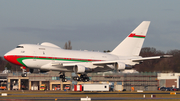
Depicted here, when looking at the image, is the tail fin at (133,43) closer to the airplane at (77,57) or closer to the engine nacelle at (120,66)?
the airplane at (77,57)

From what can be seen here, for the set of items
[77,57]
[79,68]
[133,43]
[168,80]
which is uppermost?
[133,43]

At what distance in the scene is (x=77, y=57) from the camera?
2625 inches

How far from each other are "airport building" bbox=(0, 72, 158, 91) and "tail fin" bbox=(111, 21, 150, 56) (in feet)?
141

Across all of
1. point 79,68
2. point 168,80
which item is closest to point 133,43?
point 79,68

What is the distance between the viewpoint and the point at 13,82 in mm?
143375

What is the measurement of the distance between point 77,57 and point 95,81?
61.0 m

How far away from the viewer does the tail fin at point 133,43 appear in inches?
2891

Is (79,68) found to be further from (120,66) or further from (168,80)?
(168,80)

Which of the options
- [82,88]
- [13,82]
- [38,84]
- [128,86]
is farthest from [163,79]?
[13,82]

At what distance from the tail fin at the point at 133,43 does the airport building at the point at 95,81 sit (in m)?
42.8

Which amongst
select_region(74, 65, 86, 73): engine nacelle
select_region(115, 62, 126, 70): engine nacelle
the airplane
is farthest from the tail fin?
select_region(74, 65, 86, 73): engine nacelle

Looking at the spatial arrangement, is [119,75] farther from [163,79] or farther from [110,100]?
[110,100]

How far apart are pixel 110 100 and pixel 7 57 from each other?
2214 centimetres

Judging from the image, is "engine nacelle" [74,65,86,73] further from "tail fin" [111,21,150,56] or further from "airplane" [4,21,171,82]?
"tail fin" [111,21,150,56]
